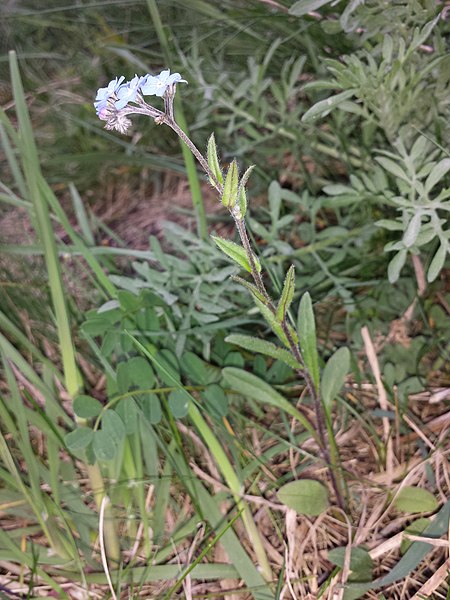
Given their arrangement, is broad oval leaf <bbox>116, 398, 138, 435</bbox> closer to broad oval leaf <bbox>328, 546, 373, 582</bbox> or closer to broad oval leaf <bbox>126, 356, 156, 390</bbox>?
broad oval leaf <bbox>126, 356, 156, 390</bbox>

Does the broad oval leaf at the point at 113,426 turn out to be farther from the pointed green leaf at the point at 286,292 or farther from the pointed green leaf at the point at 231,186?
the pointed green leaf at the point at 231,186

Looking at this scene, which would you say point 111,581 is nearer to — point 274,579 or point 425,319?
point 274,579

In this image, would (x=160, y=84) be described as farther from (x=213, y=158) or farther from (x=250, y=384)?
(x=250, y=384)

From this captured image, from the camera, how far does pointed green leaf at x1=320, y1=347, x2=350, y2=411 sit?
44.3 inches

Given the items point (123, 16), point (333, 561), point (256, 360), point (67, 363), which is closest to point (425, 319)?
point (256, 360)

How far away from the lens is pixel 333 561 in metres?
1.00

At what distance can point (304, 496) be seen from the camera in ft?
3.52

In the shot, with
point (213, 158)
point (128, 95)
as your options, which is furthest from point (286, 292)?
point (128, 95)

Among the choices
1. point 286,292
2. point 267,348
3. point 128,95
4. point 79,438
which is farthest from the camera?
point 79,438

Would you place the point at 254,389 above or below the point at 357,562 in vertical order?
above

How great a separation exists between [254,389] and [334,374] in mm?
143

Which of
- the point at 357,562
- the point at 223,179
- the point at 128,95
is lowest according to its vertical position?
the point at 357,562

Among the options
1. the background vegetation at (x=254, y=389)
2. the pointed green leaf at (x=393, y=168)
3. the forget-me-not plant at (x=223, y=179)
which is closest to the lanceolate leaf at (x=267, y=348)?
the forget-me-not plant at (x=223, y=179)

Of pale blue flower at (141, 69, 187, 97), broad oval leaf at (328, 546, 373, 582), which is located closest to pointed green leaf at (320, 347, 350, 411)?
broad oval leaf at (328, 546, 373, 582)
